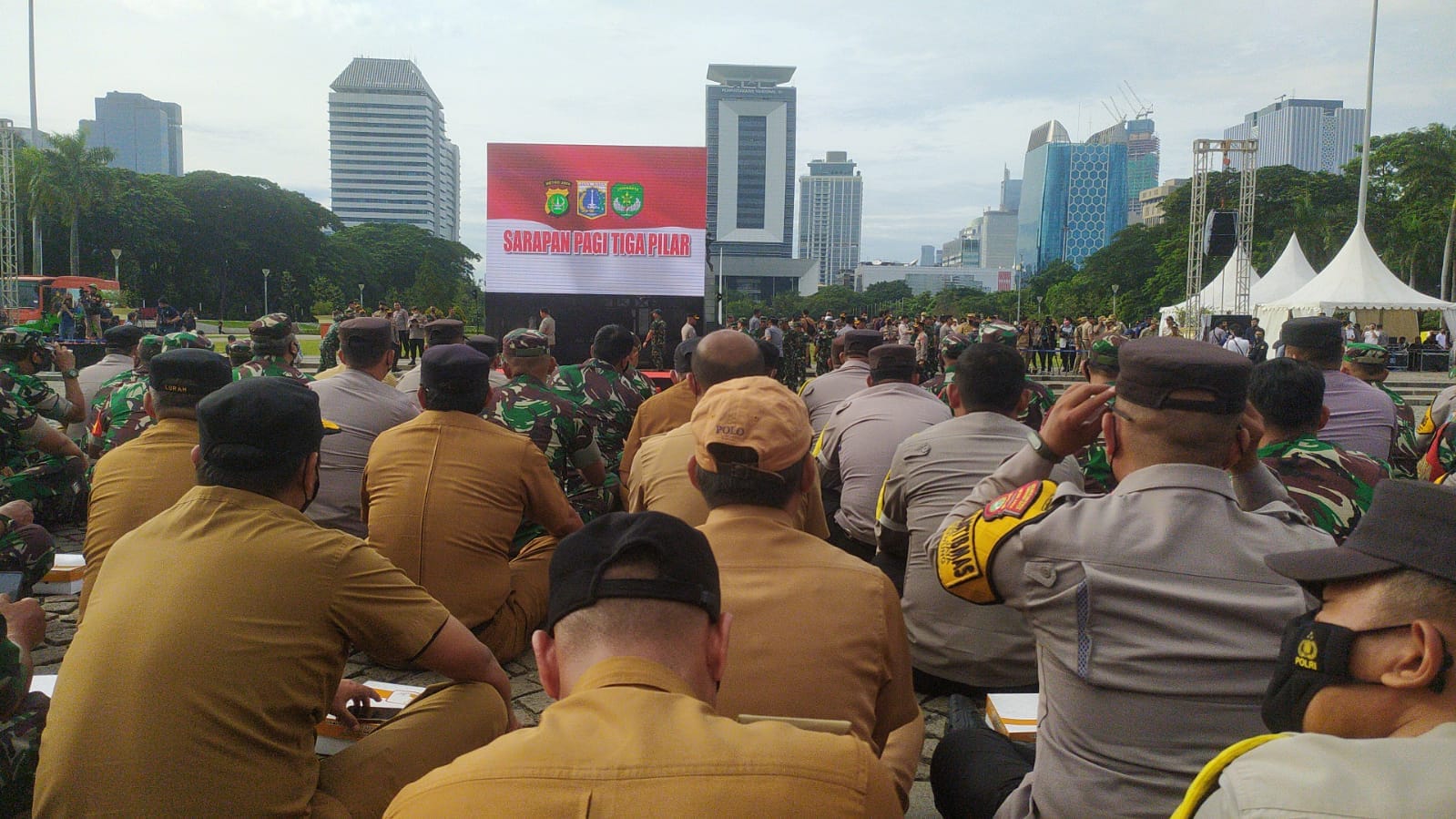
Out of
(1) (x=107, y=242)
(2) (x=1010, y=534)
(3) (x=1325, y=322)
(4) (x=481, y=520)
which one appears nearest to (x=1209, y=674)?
(2) (x=1010, y=534)

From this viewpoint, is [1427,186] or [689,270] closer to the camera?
[689,270]

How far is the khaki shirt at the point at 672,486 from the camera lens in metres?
3.48

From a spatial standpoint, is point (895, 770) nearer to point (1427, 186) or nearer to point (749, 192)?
point (1427, 186)

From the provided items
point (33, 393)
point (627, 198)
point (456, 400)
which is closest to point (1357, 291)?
point (627, 198)

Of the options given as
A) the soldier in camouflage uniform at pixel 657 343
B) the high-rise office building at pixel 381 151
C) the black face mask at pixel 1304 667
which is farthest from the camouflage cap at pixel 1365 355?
the high-rise office building at pixel 381 151

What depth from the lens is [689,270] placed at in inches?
788

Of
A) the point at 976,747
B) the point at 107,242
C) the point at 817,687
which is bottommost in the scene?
the point at 976,747

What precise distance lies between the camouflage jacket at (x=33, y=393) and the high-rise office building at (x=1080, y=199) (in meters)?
154

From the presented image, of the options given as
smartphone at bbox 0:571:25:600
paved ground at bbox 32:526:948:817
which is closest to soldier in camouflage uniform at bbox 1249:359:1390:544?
paved ground at bbox 32:526:948:817

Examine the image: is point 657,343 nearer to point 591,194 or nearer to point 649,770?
point 591,194

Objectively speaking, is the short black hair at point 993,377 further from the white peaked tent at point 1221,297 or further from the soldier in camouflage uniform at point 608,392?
the white peaked tent at point 1221,297

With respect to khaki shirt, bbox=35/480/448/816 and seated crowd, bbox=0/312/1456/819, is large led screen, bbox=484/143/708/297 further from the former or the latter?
khaki shirt, bbox=35/480/448/816

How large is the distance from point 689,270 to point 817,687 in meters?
18.3

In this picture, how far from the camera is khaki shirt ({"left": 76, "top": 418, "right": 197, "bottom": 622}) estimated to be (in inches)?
139
